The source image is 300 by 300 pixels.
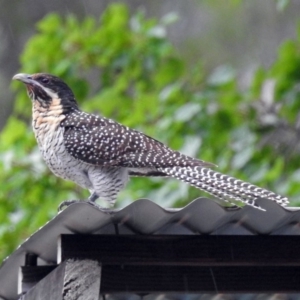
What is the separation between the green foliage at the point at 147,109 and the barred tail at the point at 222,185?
2385 mm

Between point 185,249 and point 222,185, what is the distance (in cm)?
88

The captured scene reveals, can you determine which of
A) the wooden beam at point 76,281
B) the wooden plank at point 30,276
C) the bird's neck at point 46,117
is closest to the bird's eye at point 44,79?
the bird's neck at point 46,117

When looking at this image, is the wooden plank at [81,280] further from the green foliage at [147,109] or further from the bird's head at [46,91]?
the green foliage at [147,109]

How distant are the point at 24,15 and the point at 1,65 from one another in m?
1.17

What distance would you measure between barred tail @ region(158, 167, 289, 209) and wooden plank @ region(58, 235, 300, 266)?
0.17 meters

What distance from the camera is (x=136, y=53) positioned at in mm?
8492

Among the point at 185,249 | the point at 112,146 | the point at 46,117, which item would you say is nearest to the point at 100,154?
the point at 112,146

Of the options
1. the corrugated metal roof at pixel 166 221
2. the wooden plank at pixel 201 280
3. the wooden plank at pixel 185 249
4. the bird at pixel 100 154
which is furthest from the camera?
the bird at pixel 100 154

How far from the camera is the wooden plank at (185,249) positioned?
10.6ft

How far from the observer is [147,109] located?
8.23 meters

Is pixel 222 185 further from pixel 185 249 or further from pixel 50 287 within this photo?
pixel 50 287

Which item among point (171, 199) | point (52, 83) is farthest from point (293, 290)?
point (171, 199)

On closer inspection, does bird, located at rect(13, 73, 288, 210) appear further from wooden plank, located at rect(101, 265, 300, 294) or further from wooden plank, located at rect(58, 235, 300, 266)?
wooden plank, located at rect(58, 235, 300, 266)

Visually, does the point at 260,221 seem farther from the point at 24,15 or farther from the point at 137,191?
the point at 24,15
